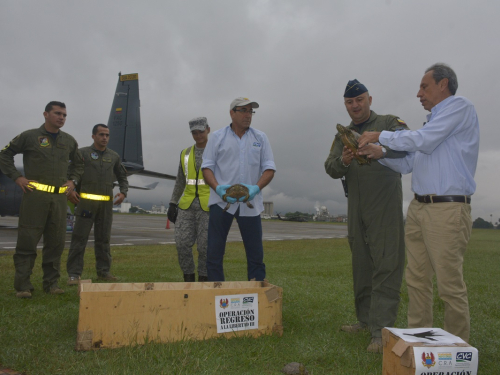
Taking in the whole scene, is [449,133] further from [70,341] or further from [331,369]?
[70,341]

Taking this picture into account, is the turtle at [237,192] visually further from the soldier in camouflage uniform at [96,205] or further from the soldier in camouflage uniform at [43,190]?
the soldier in camouflage uniform at [96,205]

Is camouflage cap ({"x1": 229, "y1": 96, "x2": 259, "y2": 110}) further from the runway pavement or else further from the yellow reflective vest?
the runway pavement

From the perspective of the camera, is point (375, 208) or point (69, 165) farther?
point (69, 165)

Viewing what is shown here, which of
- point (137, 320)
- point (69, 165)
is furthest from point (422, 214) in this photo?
point (69, 165)

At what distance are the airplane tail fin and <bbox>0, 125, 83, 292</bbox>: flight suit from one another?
47.6 feet

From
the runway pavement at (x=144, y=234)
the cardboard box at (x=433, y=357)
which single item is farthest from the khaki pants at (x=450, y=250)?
the runway pavement at (x=144, y=234)

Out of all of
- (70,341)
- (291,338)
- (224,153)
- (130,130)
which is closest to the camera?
(70,341)

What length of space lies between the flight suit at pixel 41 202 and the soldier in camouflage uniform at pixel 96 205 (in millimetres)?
698

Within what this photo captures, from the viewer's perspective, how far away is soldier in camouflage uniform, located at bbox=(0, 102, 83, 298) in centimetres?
466

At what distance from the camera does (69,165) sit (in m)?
5.56

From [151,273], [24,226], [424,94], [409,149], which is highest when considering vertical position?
[424,94]

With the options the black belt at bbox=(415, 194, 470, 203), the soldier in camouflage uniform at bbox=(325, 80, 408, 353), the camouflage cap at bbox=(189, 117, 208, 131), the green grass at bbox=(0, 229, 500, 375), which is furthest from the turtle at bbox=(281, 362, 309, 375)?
the camouflage cap at bbox=(189, 117, 208, 131)

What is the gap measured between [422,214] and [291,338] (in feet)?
4.74

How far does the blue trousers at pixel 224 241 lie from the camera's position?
147 inches
